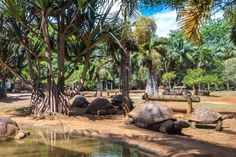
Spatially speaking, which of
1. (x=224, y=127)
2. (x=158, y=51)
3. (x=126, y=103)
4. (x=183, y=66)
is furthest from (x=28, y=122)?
(x=183, y=66)

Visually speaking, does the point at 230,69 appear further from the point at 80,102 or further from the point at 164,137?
the point at 164,137

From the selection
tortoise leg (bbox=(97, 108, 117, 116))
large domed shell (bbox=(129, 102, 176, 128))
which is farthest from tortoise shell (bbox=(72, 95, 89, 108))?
large domed shell (bbox=(129, 102, 176, 128))

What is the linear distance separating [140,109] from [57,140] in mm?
4220

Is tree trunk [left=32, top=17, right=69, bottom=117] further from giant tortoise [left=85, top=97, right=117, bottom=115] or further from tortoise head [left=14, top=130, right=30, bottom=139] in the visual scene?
tortoise head [left=14, top=130, right=30, bottom=139]

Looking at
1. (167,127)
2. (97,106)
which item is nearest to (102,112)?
(97,106)

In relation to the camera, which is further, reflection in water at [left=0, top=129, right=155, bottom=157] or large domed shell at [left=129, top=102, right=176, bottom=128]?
large domed shell at [left=129, top=102, right=176, bottom=128]

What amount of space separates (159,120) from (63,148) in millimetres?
4711

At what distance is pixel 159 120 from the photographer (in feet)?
48.3

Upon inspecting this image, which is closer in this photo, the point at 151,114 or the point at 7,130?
the point at 7,130

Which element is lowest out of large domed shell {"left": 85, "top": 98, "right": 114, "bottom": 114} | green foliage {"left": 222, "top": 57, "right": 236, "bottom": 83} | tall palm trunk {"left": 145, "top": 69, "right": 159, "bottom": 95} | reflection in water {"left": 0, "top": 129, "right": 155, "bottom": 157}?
reflection in water {"left": 0, "top": 129, "right": 155, "bottom": 157}

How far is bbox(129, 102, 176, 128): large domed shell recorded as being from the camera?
14727mm

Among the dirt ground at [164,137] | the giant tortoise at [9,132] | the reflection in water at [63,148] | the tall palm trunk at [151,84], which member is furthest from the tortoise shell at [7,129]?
the tall palm trunk at [151,84]

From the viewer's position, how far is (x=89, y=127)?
14773mm

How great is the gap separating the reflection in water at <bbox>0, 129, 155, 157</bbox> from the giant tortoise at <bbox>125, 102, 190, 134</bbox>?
3071mm
